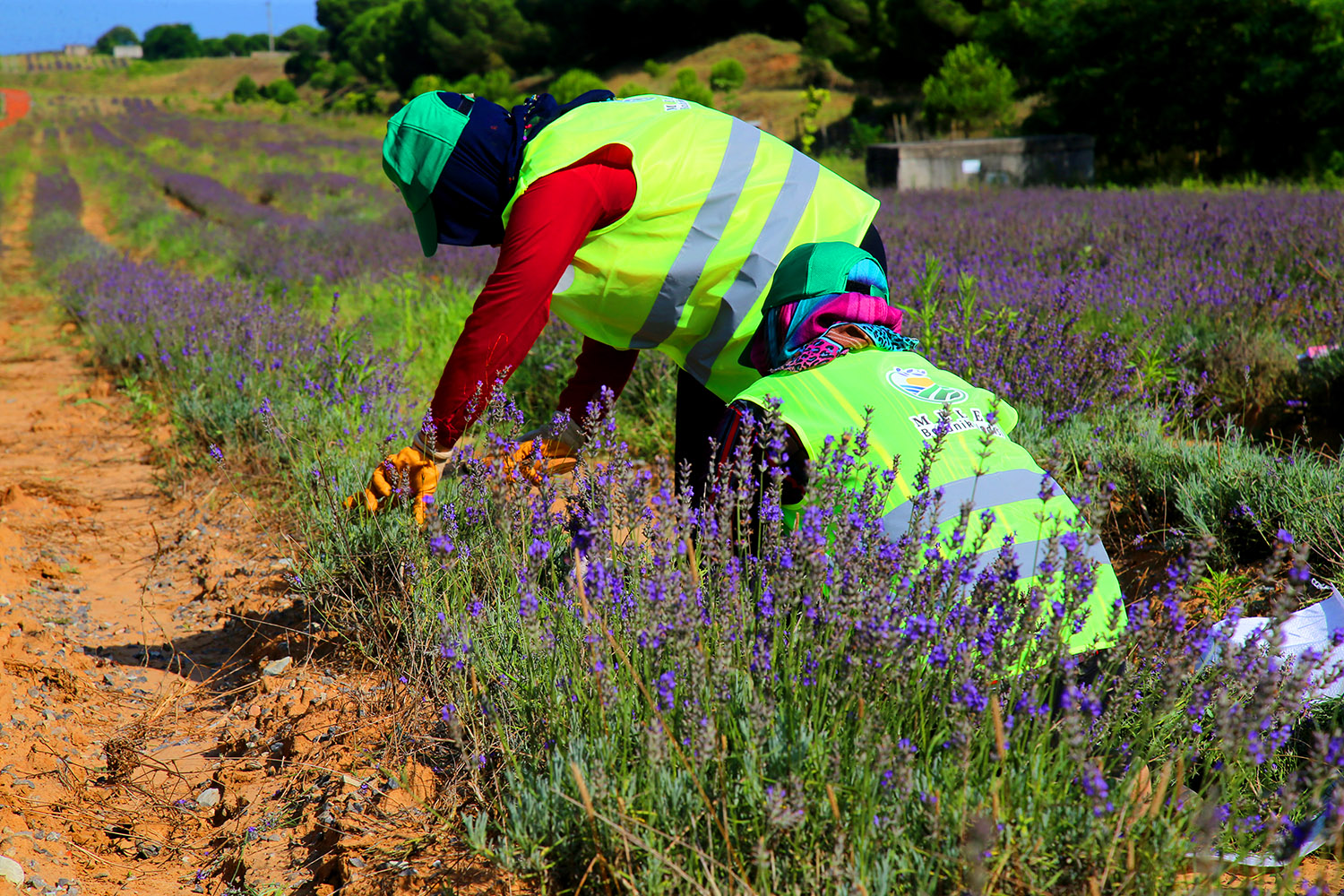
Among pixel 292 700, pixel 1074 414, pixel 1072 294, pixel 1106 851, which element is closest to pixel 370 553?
pixel 292 700

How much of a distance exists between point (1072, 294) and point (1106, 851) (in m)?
3.30

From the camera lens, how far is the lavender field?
128cm

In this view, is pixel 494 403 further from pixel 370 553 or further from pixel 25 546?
pixel 25 546

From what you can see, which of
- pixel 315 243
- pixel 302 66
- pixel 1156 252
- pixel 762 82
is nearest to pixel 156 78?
pixel 302 66

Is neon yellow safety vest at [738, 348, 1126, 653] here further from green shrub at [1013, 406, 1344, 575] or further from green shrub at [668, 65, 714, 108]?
green shrub at [668, 65, 714, 108]

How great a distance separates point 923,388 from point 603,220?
0.90 m

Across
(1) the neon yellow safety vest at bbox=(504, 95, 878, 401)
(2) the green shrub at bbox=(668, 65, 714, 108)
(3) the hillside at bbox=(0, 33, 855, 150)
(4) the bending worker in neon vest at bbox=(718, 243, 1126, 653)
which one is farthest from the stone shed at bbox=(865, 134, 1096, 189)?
(2) the green shrub at bbox=(668, 65, 714, 108)

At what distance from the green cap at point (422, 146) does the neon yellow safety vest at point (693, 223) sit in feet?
0.60

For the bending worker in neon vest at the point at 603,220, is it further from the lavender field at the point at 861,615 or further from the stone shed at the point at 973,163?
the stone shed at the point at 973,163

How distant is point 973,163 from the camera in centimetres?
1326

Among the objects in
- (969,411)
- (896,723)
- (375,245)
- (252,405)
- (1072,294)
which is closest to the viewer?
(896,723)

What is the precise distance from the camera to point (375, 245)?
8539 millimetres

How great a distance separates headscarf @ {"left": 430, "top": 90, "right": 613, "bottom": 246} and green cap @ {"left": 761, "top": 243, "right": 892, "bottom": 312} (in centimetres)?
70

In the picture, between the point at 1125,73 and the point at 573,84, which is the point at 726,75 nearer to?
the point at 573,84
